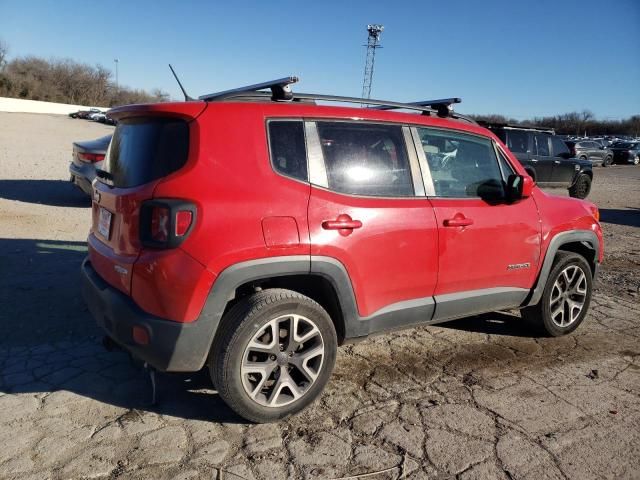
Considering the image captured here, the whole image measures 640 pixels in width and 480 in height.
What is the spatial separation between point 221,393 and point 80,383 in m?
1.13

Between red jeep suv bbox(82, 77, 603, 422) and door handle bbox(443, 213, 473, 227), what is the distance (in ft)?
0.04

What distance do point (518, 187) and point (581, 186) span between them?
12971mm

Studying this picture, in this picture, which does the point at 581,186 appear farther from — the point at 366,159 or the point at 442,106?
the point at 366,159

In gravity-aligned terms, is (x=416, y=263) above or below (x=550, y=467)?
above

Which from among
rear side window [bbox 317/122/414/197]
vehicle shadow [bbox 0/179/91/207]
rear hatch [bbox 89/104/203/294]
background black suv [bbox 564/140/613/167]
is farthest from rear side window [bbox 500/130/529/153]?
background black suv [bbox 564/140/613/167]

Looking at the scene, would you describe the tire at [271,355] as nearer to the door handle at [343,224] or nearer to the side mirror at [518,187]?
the door handle at [343,224]

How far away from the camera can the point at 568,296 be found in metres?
4.50

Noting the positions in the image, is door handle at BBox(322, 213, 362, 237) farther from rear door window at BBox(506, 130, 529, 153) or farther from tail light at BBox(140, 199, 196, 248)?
rear door window at BBox(506, 130, 529, 153)

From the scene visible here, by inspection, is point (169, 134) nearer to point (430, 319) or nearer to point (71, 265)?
point (430, 319)

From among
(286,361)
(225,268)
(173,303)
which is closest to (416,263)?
(286,361)

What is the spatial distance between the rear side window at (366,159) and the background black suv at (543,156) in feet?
34.2

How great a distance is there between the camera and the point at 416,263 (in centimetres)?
338

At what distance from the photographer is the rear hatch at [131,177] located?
276 cm

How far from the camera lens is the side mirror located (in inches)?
151
